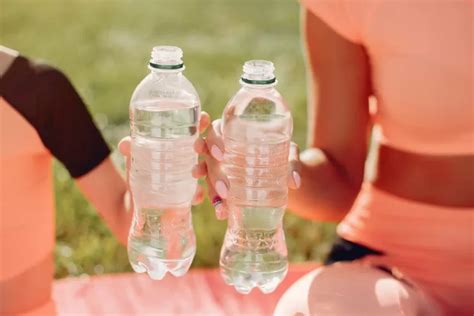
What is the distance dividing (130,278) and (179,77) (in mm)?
1009

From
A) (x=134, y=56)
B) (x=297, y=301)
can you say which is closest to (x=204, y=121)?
(x=297, y=301)

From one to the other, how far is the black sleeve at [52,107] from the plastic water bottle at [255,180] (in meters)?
0.37

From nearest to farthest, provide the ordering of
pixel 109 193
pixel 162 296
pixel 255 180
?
pixel 255 180 < pixel 109 193 < pixel 162 296

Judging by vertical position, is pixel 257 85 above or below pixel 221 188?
above

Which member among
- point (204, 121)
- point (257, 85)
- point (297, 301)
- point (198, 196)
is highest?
point (257, 85)

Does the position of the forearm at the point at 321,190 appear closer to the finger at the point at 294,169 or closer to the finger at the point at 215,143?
the finger at the point at 294,169

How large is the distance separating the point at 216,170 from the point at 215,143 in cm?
5

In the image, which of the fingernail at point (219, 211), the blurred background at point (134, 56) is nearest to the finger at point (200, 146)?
the fingernail at point (219, 211)

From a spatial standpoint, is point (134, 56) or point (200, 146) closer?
point (200, 146)

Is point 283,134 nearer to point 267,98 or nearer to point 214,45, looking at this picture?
point 267,98

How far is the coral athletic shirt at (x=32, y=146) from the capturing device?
2123 mm

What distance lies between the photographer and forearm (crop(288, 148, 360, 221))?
2.14 meters

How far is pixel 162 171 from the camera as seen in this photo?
197 cm

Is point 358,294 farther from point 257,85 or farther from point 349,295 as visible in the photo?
point 257,85
